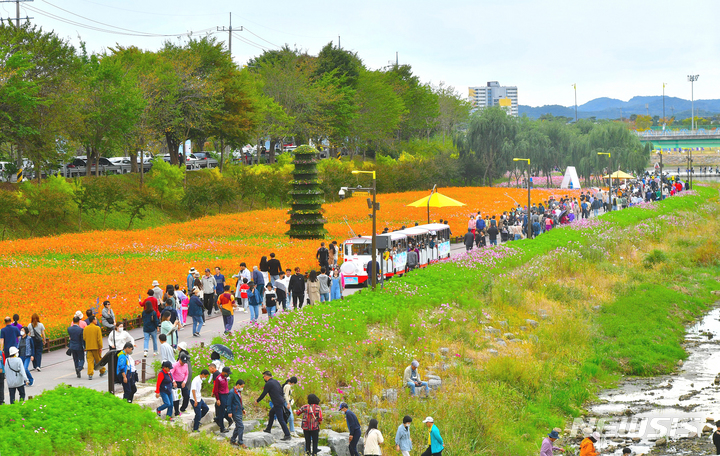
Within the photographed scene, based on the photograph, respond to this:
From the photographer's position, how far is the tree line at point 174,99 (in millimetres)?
46438

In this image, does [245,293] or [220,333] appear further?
[245,293]

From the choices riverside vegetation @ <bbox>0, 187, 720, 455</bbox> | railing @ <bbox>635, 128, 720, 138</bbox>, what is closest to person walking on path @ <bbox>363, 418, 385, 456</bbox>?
riverside vegetation @ <bbox>0, 187, 720, 455</bbox>

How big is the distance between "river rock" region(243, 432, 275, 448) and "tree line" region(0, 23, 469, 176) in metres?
33.8

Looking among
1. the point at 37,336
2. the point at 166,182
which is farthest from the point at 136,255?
the point at 166,182

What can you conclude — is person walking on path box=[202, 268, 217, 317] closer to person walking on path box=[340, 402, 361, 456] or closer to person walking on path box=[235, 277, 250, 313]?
person walking on path box=[235, 277, 250, 313]

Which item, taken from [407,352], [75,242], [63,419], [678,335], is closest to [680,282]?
[678,335]

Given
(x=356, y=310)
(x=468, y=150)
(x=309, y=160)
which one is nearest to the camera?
(x=356, y=310)

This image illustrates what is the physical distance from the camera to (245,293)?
965 inches

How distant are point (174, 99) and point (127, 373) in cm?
4726

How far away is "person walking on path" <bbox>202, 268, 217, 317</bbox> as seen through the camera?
960 inches

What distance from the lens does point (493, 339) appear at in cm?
2750

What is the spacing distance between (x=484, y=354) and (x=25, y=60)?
35896 mm

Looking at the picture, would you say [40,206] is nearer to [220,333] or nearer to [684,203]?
[220,333]

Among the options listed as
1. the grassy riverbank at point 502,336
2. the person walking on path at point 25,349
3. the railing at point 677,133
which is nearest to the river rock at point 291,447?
the grassy riverbank at point 502,336
